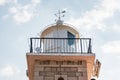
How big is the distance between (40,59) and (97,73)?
248 cm

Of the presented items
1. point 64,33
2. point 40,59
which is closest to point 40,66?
point 40,59

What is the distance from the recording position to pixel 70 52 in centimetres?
1473

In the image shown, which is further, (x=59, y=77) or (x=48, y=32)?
(x=48, y=32)

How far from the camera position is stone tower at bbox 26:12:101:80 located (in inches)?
562

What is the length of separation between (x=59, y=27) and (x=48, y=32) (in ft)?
1.85

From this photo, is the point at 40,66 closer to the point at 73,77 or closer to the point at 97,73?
the point at 73,77

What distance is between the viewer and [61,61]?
47.6 ft

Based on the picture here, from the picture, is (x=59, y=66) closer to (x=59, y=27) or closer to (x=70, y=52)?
(x=70, y=52)

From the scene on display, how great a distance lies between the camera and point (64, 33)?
15.9 m

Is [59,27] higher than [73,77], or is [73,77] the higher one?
[59,27]

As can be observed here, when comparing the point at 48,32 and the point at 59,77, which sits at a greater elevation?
the point at 48,32

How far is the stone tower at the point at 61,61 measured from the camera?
46.8 feet

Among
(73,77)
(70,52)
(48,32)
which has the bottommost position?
(73,77)

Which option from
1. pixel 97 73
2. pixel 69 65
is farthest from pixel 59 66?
pixel 97 73
